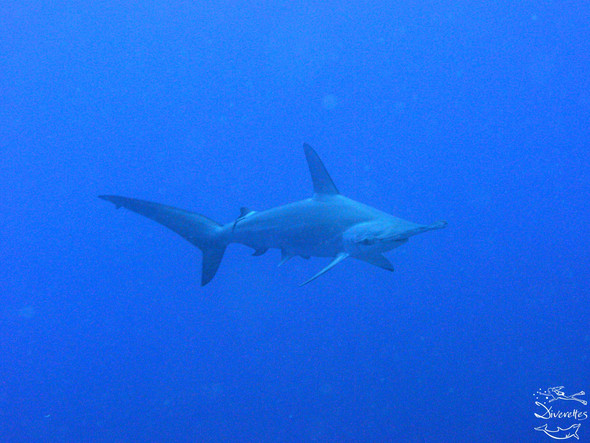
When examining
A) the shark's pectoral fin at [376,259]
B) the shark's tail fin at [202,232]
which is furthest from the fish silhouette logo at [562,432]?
the shark's tail fin at [202,232]

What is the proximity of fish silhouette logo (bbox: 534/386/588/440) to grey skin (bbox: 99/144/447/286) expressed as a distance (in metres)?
5.49

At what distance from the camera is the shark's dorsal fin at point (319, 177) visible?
4527 millimetres

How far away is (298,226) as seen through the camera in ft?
14.5

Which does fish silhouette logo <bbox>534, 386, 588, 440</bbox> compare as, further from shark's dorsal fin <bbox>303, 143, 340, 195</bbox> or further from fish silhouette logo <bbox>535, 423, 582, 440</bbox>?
shark's dorsal fin <bbox>303, 143, 340, 195</bbox>

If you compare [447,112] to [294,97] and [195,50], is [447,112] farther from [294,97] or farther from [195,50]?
[195,50]

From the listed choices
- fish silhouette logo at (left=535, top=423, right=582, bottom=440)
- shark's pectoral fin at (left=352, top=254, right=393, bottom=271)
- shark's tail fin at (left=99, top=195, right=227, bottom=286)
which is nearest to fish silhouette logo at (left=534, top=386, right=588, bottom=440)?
fish silhouette logo at (left=535, top=423, right=582, bottom=440)

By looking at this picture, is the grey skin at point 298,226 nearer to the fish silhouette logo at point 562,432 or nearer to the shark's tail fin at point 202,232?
the shark's tail fin at point 202,232

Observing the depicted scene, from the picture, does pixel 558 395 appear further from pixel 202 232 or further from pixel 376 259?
pixel 202 232

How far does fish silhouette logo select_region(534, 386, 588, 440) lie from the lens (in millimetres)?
7340

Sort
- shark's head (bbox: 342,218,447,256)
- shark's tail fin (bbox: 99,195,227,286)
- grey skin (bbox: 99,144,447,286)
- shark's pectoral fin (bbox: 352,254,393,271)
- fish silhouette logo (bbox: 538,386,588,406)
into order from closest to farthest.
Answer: shark's head (bbox: 342,218,447,256), grey skin (bbox: 99,144,447,286), shark's pectoral fin (bbox: 352,254,393,271), shark's tail fin (bbox: 99,195,227,286), fish silhouette logo (bbox: 538,386,588,406)

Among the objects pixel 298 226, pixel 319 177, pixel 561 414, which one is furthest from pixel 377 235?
pixel 561 414

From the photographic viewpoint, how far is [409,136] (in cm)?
1648

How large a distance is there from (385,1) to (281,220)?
1985 cm

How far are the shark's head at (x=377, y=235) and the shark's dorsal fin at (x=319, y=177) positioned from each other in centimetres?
56
